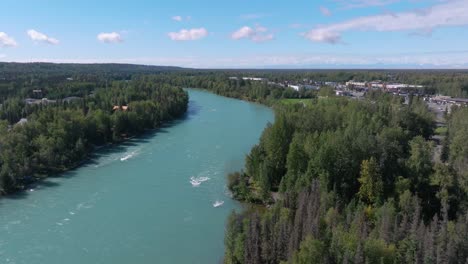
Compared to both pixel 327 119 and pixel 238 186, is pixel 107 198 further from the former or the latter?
pixel 327 119

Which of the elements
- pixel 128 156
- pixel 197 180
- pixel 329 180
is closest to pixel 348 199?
pixel 329 180

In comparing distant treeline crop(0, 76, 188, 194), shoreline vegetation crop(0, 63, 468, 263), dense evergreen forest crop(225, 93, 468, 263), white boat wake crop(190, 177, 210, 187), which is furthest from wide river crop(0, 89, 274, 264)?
dense evergreen forest crop(225, 93, 468, 263)

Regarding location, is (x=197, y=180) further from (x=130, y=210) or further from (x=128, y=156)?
(x=128, y=156)

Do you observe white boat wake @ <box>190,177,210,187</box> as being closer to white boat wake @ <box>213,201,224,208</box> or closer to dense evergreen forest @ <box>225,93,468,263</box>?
dense evergreen forest @ <box>225,93,468,263</box>

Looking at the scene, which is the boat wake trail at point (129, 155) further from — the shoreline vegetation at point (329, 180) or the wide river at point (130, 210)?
the shoreline vegetation at point (329, 180)

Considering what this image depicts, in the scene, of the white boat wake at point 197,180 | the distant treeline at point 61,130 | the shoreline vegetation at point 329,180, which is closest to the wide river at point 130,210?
the white boat wake at point 197,180
